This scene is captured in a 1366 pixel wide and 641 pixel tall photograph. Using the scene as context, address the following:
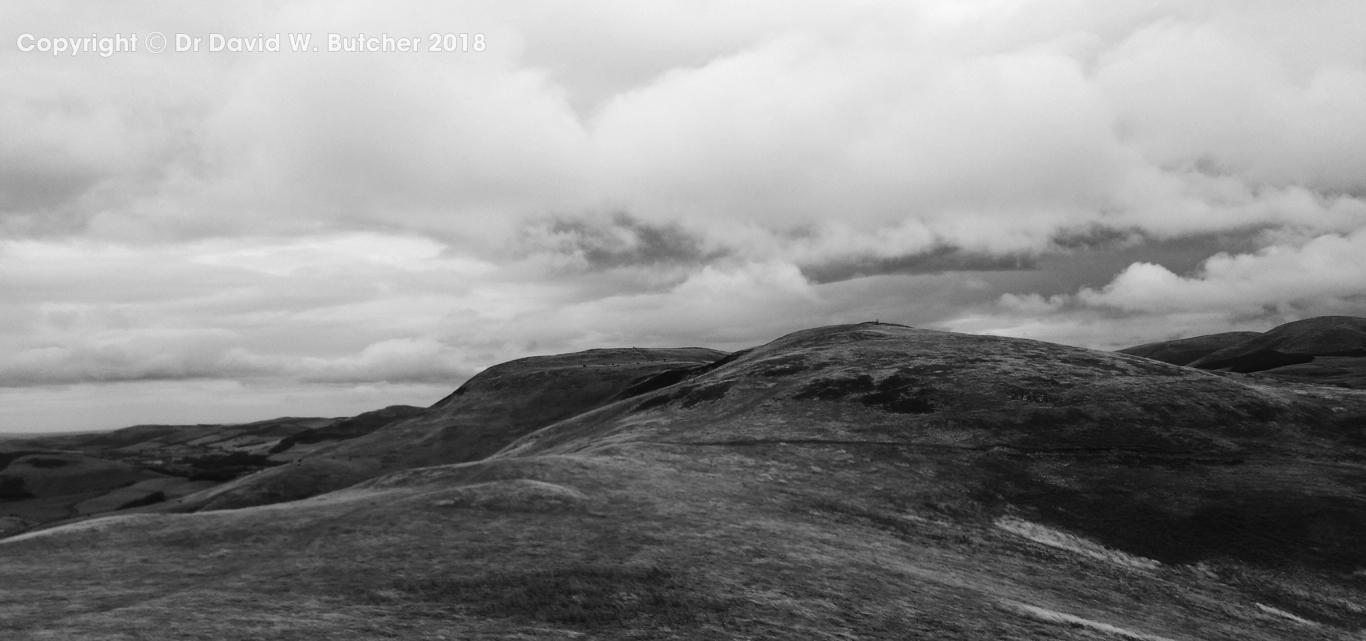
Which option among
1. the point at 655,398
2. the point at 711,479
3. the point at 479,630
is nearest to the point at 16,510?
the point at 655,398

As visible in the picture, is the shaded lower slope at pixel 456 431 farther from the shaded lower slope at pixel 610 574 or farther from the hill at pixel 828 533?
the shaded lower slope at pixel 610 574

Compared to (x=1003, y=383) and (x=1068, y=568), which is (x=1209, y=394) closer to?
(x=1003, y=383)

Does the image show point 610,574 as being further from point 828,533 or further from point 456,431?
point 456,431

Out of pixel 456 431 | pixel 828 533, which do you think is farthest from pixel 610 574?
pixel 456 431

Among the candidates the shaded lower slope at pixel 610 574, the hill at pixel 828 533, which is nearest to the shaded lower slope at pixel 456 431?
the hill at pixel 828 533

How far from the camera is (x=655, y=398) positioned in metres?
96.0

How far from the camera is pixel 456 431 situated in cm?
15962

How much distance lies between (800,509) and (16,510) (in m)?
192

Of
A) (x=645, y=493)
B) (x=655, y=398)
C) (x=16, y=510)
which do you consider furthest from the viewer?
(x=16, y=510)

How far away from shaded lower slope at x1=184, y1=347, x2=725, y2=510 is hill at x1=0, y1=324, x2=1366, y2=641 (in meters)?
69.3

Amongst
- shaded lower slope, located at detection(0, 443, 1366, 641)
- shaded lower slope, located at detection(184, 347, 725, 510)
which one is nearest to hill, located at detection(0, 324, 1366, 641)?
shaded lower slope, located at detection(0, 443, 1366, 641)

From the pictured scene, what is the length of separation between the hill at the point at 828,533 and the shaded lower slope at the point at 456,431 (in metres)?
69.3

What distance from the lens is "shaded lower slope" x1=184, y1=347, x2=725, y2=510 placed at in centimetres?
12769

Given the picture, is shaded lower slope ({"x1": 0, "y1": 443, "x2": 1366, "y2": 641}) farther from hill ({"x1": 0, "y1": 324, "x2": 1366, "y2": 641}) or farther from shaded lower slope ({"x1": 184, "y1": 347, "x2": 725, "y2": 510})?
shaded lower slope ({"x1": 184, "y1": 347, "x2": 725, "y2": 510})
